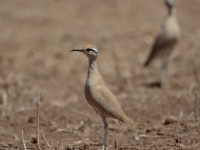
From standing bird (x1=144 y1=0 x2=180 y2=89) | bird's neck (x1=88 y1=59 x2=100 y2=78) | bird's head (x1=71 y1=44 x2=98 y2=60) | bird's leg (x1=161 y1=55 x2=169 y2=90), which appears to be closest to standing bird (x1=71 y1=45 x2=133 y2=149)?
bird's neck (x1=88 y1=59 x2=100 y2=78)

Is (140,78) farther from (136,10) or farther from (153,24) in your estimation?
(136,10)

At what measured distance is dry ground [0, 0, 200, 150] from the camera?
651 centimetres

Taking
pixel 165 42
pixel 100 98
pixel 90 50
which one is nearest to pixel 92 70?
pixel 90 50

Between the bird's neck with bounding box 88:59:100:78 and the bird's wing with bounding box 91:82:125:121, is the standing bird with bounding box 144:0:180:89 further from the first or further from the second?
the bird's wing with bounding box 91:82:125:121

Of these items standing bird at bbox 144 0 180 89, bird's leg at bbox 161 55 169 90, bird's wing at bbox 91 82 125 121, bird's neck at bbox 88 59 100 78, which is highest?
standing bird at bbox 144 0 180 89

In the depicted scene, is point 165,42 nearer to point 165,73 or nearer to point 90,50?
point 165,73

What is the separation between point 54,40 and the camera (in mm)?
12031

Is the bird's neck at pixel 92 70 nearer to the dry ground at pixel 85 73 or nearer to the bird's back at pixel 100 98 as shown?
the bird's back at pixel 100 98

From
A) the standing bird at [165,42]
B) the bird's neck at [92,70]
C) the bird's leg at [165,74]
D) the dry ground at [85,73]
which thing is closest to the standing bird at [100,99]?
the bird's neck at [92,70]

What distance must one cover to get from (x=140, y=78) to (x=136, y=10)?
187 inches

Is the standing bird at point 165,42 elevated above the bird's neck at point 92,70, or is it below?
above

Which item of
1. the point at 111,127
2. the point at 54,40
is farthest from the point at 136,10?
the point at 111,127

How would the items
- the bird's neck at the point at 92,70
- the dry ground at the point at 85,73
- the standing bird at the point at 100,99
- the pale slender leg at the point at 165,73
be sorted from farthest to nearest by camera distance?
1. the pale slender leg at the point at 165,73
2. the dry ground at the point at 85,73
3. the bird's neck at the point at 92,70
4. the standing bird at the point at 100,99

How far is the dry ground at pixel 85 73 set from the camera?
651 centimetres
